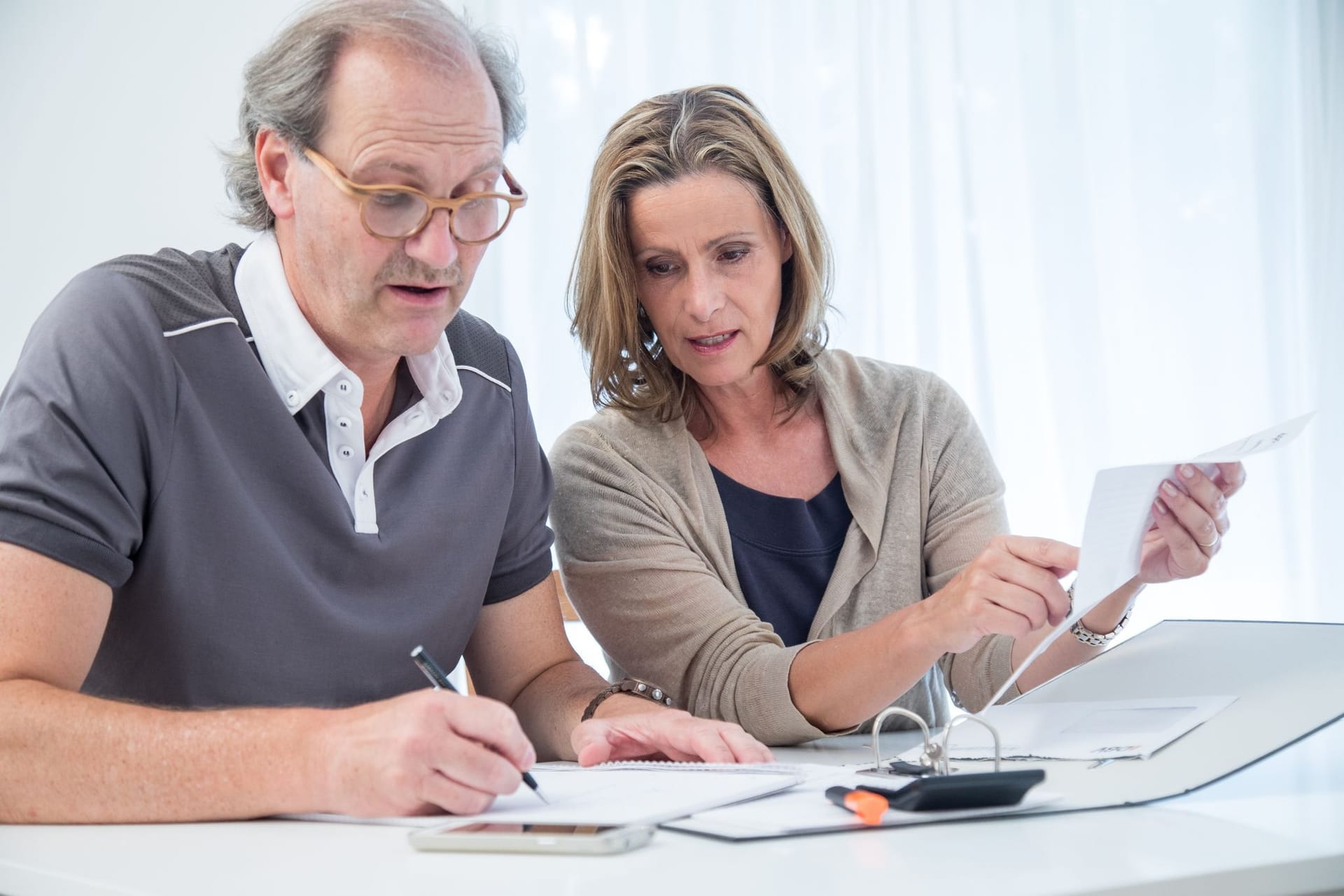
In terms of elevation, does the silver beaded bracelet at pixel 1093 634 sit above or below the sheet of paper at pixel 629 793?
below

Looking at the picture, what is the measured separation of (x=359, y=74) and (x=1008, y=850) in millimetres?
954

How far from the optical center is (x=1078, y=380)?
354 cm

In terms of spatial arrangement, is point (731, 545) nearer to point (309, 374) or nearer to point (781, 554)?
point (781, 554)

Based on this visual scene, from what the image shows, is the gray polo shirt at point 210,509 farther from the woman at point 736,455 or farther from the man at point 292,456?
the woman at point 736,455

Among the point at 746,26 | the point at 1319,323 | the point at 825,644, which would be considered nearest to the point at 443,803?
the point at 825,644

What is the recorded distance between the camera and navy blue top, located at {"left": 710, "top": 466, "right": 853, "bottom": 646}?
5.57 feet

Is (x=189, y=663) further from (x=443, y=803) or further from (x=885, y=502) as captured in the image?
(x=885, y=502)

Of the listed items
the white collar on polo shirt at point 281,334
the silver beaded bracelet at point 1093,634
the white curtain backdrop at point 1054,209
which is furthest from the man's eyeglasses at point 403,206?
the white curtain backdrop at point 1054,209

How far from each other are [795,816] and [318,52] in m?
0.90

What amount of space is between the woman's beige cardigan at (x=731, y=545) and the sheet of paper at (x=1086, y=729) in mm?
328

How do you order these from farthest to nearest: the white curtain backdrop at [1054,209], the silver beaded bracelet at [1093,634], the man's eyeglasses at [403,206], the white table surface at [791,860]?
the white curtain backdrop at [1054,209], the silver beaded bracelet at [1093,634], the man's eyeglasses at [403,206], the white table surface at [791,860]

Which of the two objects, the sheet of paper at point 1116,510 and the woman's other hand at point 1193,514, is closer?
the sheet of paper at point 1116,510

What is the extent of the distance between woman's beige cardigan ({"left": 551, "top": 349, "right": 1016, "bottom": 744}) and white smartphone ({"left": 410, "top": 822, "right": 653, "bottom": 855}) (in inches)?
28.2

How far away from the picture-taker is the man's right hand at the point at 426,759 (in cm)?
83
